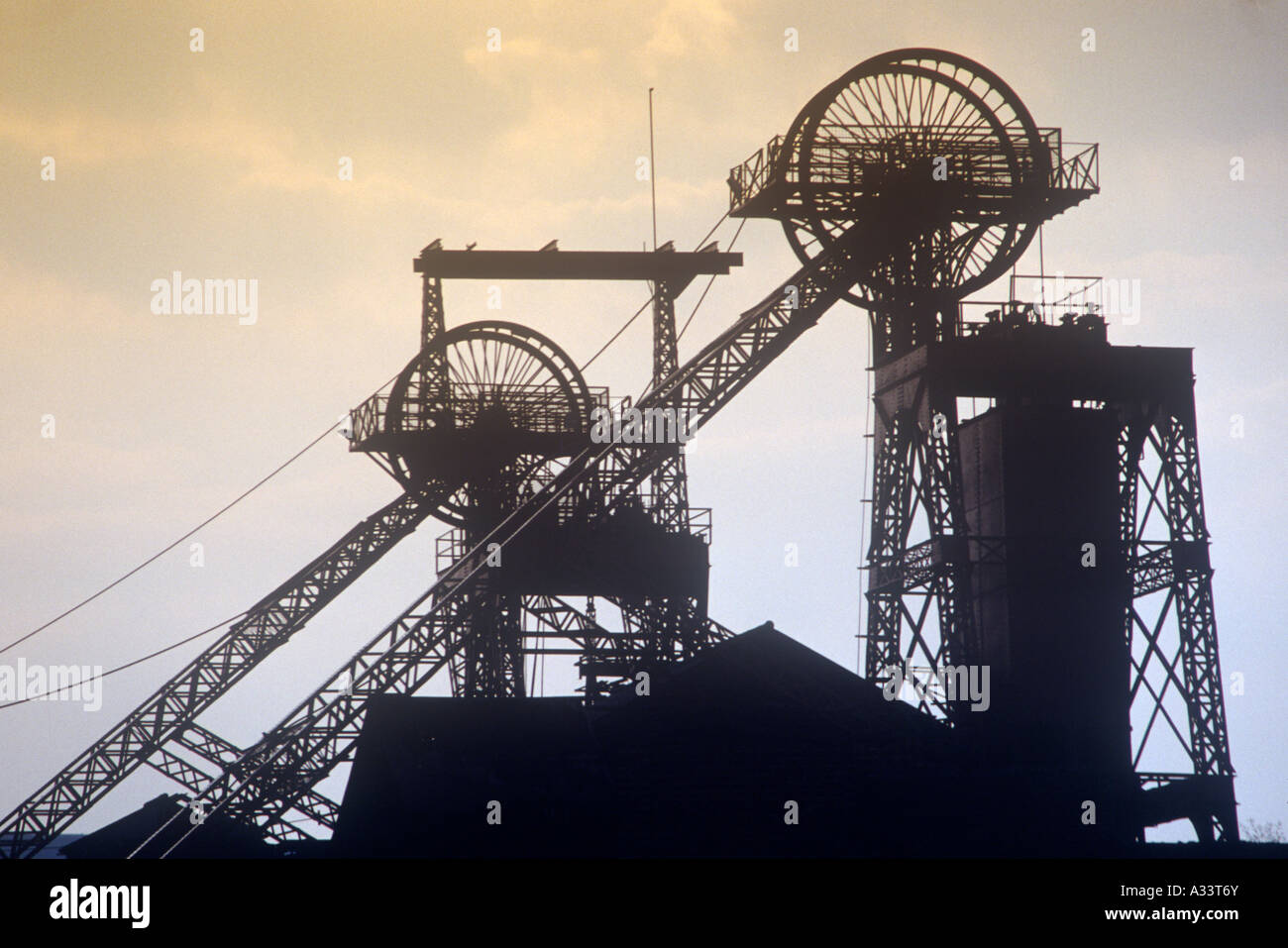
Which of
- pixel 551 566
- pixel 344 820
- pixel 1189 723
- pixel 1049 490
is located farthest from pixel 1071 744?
pixel 344 820

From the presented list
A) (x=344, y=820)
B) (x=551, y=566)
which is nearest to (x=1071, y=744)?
(x=551, y=566)

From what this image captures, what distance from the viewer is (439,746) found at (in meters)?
35.6

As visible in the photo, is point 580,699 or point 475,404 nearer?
point 580,699
